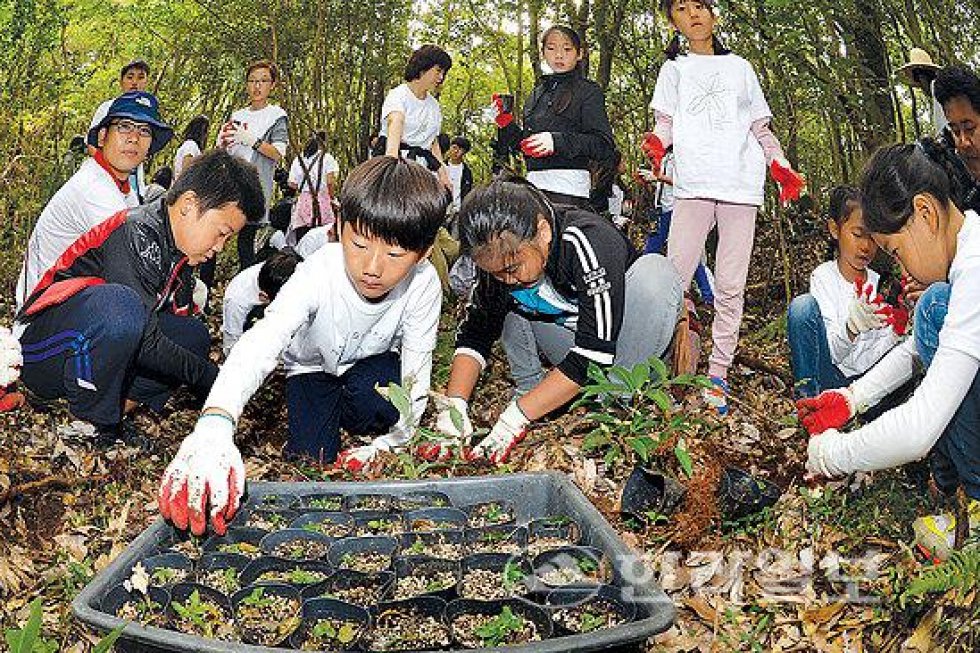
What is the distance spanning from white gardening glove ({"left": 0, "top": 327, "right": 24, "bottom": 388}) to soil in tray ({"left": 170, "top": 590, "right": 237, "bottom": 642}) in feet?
4.50

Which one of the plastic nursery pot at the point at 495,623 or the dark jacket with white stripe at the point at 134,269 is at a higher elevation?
the dark jacket with white stripe at the point at 134,269

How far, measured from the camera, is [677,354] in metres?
4.16

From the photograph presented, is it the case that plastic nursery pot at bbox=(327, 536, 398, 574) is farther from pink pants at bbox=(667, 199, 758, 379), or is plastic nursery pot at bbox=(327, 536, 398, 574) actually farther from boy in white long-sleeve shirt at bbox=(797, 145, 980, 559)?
pink pants at bbox=(667, 199, 758, 379)

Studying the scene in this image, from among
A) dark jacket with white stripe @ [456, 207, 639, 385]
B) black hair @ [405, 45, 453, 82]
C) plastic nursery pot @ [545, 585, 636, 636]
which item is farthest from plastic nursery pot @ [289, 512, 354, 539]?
black hair @ [405, 45, 453, 82]

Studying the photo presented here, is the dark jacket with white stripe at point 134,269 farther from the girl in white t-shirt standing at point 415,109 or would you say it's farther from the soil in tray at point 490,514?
the girl in white t-shirt standing at point 415,109

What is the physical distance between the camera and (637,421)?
9.02 feet

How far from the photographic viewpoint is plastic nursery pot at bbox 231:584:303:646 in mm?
1816

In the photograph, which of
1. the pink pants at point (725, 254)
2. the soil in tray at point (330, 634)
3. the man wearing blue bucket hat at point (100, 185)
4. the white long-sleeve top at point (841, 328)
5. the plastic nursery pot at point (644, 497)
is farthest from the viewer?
the pink pants at point (725, 254)

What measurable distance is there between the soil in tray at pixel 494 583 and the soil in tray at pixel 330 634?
24 cm

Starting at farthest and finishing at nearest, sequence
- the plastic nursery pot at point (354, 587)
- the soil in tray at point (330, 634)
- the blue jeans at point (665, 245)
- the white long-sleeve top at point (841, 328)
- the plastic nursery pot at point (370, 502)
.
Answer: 1. the blue jeans at point (665, 245)
2. the white long-sleeve top at point (841, 328)
3. the plastic nursery pot at point (370, 502)
4. the plastic nursery pot at point (354, 587)
5. the soil in tray at point (330, 634)

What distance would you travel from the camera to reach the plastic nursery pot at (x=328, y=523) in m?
2.29

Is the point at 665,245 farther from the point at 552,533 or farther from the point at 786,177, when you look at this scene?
the point at 552,533

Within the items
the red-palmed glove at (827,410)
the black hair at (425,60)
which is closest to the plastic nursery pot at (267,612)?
the red-palmed glove at (827,410)

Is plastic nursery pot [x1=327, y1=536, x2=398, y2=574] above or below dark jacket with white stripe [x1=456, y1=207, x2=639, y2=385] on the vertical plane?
below
